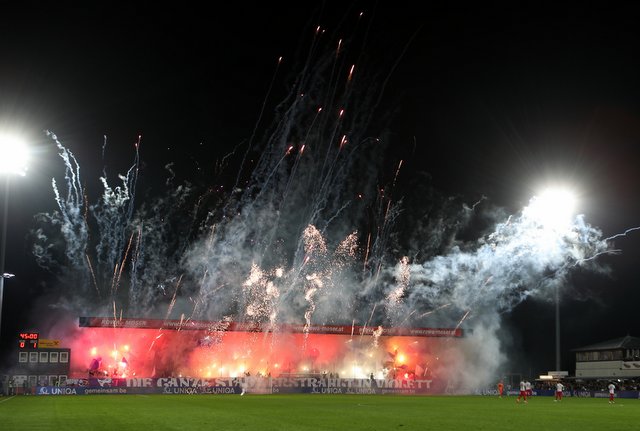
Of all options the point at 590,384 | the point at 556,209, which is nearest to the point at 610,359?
the point at 590,384

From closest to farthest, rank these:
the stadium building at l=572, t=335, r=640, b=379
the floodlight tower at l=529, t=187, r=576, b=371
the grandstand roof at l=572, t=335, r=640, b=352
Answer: the floodlight tower at l=529, t=187, r=576, b=371 < the stadium building at l=572, t=335, r=640, b=379 < the grandstand roof at l=572, t=335, r=640, b=352

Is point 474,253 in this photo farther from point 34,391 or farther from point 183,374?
point 34,391

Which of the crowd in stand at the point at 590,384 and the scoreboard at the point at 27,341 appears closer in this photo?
the scoreboard at the point at 27,341

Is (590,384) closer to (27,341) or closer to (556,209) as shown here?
(556,209)

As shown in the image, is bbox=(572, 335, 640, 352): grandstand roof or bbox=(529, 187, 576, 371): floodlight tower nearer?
bbox=(529, 187, 576, 371): floodlight tower

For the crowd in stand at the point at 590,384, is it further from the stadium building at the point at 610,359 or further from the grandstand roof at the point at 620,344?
the grandstand roof at the point at 620,344

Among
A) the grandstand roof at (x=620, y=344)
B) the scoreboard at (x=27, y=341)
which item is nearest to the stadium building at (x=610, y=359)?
the grandstand roof at (x=620, y=344)

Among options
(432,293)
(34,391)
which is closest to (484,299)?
(432,293)

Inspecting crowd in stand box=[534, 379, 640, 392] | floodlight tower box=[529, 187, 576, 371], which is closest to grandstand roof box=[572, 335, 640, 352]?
crowd in stand box=[534, 379, 640, 392]

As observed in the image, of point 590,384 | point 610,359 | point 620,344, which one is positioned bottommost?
point 590,384

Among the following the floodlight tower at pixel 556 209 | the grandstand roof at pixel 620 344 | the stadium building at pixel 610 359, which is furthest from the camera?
the grandstand roof at pixel 620 344

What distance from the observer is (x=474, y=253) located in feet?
184

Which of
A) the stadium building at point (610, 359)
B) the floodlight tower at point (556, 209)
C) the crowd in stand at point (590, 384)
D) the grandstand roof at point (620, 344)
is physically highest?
the floodlight tower at point (556, 209)

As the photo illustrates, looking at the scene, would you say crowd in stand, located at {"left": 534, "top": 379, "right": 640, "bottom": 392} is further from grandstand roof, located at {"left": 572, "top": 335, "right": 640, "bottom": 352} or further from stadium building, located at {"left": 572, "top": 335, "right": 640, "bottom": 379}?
grandstand roof, located at {"left": 572, "top": 335, "right": 640, "bottom": 352}
